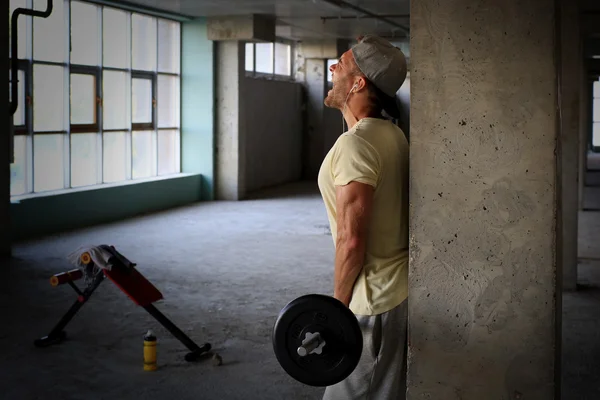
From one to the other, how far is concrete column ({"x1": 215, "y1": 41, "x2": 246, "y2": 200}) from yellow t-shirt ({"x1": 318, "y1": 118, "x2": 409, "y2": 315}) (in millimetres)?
10492

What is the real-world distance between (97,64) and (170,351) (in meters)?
6.29

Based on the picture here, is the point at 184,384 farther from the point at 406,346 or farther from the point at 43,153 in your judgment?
the point at 43,153

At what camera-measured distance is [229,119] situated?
12.8 meters

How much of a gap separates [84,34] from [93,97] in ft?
2.72

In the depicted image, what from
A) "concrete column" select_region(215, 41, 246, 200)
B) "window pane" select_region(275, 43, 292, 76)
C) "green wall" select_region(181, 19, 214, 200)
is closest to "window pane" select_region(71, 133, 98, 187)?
"green wall" select_region(181, 19, 214, 200)

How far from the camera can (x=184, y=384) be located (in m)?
4.26

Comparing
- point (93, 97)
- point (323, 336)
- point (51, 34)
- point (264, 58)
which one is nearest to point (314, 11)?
point (264, 58)

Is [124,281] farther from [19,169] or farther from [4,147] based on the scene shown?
[19,169]

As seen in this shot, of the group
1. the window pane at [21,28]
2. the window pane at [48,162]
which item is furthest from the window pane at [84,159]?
the window pane at [21,28]

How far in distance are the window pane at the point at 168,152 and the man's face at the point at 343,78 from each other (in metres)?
9.88

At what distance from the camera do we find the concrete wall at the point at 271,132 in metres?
14.4

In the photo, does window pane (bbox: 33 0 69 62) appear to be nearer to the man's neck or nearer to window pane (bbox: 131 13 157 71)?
window pane (bbox: 131 13 157 71)

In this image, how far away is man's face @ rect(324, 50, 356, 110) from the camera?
240 cm

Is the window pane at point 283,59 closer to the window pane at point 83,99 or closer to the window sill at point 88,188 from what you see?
the window sill at point 88,188
